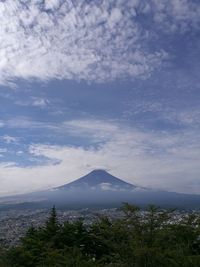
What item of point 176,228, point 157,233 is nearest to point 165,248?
point 157,233

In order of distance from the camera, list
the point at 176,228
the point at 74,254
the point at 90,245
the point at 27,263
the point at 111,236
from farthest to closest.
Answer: the point at 90,245 → the point at 27,263 → the point at 176,228 → the point at 74,254 → the point at 111,236

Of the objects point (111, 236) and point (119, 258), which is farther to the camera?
point (111, 236)

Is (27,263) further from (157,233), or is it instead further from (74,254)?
(157,233)

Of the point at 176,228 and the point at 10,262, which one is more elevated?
the point at 176,228

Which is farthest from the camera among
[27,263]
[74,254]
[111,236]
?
[27,263]

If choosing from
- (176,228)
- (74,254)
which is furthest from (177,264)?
(176,228)

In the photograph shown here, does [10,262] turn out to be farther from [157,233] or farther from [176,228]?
[157,233]

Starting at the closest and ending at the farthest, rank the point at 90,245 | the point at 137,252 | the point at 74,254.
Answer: the point at 137,252, the point at 74,254, the point at 90,245

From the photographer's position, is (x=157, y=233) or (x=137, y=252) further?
(x=157, y=233)

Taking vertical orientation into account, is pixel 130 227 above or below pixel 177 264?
above
